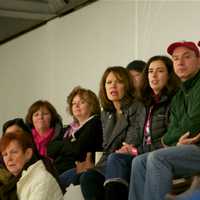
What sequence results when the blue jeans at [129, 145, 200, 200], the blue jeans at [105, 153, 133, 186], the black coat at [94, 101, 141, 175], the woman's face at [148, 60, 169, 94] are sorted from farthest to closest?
the black coat at [94, 101, 141, 175], the woman's face at [148, 60, 169, 94], the blue jeans at [105, 153, 133, 186], the blue jeans at [129, 145, 200, 200]

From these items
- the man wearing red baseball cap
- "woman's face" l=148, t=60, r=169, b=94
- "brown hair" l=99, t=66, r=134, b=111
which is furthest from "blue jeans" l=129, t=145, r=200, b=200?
"brown hair" l=99, t=66, r=134, b=111

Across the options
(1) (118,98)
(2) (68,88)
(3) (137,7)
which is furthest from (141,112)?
(2) (68,88)

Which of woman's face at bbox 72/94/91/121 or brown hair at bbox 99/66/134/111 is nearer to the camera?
brown hair at bbox 99/66/134/111

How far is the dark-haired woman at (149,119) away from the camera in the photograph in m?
3.08

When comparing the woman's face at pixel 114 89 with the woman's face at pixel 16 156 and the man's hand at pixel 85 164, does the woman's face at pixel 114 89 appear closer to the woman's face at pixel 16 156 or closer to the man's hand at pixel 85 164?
the man's hand at pixel 85 164

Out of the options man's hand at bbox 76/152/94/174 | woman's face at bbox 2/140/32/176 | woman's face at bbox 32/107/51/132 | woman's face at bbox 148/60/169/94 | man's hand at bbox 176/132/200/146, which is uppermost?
woman's face at bbox 148/60/169/94

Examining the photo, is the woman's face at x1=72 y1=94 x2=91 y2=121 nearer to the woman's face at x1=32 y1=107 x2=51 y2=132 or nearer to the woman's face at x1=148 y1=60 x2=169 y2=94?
the woman's face at x1=32 y1=107 x2=51 y2=132

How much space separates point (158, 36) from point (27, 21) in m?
2.37

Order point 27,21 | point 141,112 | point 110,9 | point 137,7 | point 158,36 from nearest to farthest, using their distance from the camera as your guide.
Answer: point 141,112 < point 158,36 < point 137,7 < point 110,9 < point 27,21

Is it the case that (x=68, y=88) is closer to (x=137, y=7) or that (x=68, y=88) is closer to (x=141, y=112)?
(x=137, y=7)

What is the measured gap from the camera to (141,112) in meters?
3.31

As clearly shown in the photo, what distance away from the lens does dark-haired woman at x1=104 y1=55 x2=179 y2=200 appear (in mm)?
3078

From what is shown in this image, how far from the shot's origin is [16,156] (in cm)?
309

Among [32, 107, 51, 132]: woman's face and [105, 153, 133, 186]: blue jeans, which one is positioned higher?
[32, 107, 51, 132]: woman's face
